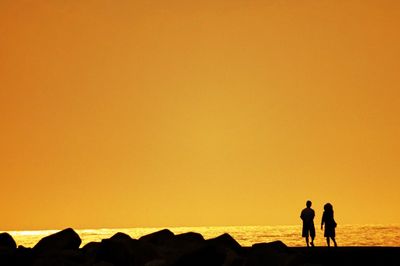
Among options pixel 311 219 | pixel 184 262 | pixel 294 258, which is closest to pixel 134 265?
pixel 184 262

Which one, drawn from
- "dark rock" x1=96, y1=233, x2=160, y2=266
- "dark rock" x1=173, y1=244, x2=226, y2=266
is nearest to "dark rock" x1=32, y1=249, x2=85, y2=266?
"dark rock" x1=96, y1=233, x2=160, y2=266

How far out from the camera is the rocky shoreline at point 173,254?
18.2 meters

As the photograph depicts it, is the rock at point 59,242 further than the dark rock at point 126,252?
Yes

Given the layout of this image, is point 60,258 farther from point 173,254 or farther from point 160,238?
point 160,238

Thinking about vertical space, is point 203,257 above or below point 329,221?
below

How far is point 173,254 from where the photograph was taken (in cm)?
1964

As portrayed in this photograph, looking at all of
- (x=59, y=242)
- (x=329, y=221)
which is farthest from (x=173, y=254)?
(x=329, y=221)

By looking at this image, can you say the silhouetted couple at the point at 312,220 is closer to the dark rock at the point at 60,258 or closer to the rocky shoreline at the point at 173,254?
the rocky shoreline at the point at 173,254

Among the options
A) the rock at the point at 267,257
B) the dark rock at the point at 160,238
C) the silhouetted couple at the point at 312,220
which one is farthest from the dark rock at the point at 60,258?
the silhouetted couple at the point at 312,220

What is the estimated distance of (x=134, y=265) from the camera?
1944 cm

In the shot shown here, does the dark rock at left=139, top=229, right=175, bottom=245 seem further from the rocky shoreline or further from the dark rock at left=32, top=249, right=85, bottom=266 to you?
the dark rock at left=32, top=249, right=85, bottom=266

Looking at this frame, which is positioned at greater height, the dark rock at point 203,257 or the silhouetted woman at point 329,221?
the silhouetted woman at point 329,221

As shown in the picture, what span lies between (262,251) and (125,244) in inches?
112

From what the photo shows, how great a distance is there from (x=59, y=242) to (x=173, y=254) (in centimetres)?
343
